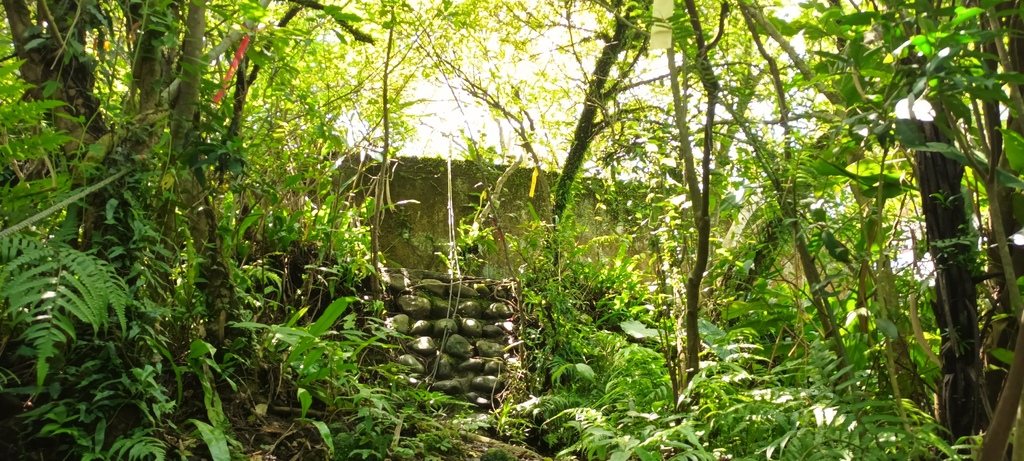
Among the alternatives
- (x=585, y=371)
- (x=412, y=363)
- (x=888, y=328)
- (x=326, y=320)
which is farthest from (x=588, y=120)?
(x=888, y=328)

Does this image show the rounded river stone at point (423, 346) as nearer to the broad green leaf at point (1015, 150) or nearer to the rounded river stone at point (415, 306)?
the rounded river stone at point (415, 306)

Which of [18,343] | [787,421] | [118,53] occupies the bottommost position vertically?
[787,421]

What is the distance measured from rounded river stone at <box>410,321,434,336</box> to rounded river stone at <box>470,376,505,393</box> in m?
0.46

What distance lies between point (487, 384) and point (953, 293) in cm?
285

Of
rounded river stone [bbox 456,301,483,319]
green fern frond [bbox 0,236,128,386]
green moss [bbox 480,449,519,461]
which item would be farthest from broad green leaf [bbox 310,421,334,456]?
rounded river stone [bbox 456,301,483,319]

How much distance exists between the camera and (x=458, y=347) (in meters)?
4.25

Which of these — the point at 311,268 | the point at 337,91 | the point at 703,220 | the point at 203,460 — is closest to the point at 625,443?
the point at 703,220

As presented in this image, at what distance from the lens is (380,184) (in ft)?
13.7

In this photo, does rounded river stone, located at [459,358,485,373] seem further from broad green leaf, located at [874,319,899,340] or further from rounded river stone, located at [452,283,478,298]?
broad green leaf, located at [874,319,899,340]

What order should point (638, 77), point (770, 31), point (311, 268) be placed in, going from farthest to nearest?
point (638, 77) < point (311, 268) < point (770, 31)

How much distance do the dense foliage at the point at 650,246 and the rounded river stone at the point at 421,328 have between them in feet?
2.15

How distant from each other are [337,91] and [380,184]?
1.99 ft

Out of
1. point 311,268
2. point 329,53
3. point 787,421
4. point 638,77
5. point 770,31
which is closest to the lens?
Answer: point 787,421

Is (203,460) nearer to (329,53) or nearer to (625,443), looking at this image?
(625,443)
